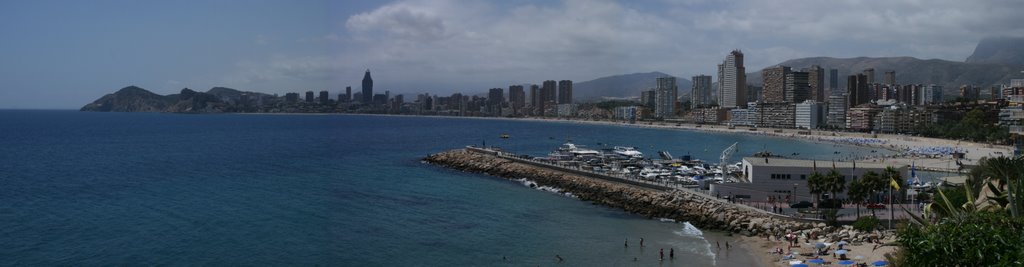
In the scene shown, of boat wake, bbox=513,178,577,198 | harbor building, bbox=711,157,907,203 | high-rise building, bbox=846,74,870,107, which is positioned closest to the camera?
harbor building, bbox=711,157,907,203

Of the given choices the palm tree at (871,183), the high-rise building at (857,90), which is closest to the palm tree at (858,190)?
the palm tree at (871,183)

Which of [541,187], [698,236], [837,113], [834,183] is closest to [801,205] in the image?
[834,183]

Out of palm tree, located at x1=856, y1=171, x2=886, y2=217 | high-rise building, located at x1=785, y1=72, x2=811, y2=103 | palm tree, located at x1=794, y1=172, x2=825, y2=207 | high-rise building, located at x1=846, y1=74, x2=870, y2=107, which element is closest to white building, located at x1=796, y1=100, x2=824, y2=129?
high-rise building, located at x1=785, y1=72, x2=811, y2=103

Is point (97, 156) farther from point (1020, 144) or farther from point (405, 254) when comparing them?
point (1020, 144)

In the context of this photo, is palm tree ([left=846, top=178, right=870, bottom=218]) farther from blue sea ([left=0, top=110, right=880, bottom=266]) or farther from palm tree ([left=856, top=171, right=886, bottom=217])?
blue sea ([left=0, top=110, right=880, bottom=266])

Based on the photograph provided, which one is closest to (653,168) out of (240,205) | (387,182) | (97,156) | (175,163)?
(387,182)
